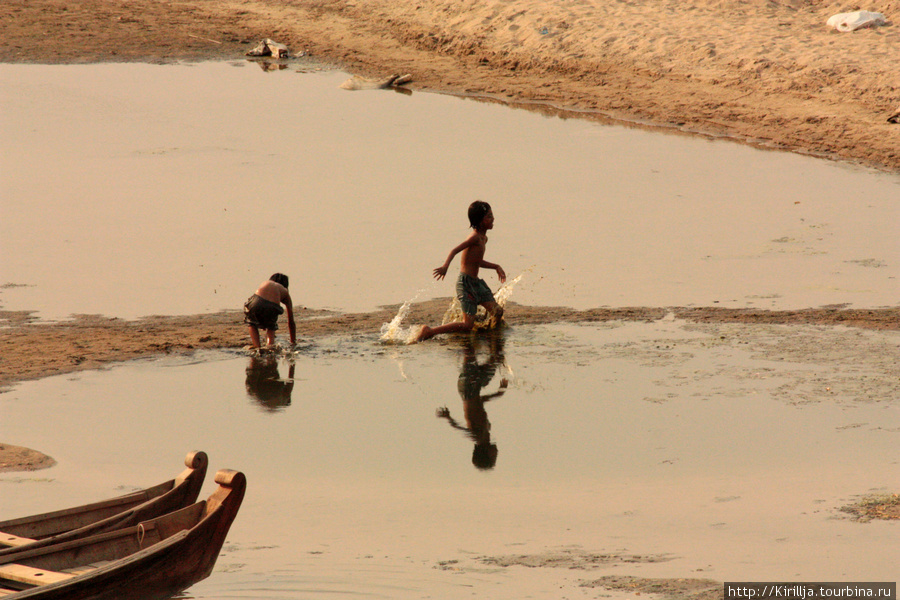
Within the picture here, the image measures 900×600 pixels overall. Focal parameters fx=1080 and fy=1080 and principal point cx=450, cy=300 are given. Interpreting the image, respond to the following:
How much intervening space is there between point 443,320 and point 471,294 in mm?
665

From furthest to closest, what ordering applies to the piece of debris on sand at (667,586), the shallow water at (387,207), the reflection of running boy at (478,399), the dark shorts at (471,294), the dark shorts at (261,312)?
the shallow water at (387,207)
the dark shorts at (471,294)
the dark shorts at (261,312)
the reflection of running boy at (478,399)
the piece of debris on sand at (667,586)

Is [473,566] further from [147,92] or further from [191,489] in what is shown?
[147,92]

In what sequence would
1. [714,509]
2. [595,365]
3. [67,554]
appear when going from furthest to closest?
[595,365] < [714,509] < [67,554]

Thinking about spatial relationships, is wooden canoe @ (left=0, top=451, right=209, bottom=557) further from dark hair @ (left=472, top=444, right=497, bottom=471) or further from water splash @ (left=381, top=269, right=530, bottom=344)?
water splash @ (left=381, top=269, right=530, bottom=344)

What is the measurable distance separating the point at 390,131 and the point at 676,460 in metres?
12.1

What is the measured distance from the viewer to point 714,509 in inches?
263

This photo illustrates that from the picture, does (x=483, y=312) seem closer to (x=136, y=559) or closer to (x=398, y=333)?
(x=398, y=333)

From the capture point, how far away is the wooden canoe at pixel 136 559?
5.21 m

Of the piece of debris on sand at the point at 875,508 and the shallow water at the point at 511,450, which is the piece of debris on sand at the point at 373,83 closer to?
the shallow water at the point at 511,450

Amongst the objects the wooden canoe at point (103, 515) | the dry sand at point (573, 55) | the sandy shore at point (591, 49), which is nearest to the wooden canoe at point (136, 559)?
the wooden canoe at point (103, 515)

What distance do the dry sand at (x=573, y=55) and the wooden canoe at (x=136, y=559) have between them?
490 centimetres

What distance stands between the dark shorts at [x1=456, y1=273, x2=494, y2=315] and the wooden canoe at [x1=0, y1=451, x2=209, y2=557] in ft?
15.3

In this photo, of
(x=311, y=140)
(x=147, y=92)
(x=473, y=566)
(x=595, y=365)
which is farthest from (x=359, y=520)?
(x=147, y=92)

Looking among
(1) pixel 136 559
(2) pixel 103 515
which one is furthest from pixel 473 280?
(1) pixel 136 559
